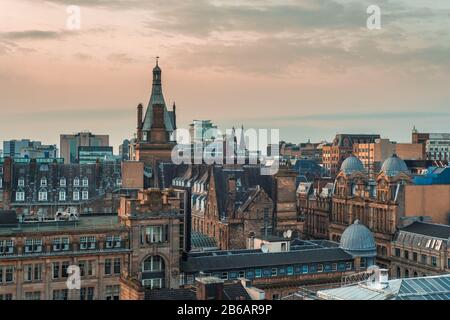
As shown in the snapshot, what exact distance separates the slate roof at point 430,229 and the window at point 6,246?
150ft

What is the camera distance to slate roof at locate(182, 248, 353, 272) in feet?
179

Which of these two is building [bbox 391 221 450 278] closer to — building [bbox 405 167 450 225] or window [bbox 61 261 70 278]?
building [bbox 405 167 450 225]

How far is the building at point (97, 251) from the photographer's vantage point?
4988 cm

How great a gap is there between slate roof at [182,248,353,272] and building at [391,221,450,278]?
13.0 m

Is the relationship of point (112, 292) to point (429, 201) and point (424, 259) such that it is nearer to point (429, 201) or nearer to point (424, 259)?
point (424, 259)

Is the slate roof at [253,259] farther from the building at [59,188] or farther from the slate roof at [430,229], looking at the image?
the building at [59,188]

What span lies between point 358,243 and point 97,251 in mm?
26499

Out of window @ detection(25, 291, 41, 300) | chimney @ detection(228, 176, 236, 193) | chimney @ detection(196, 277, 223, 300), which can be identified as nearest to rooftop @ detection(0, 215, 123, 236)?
window @ detection(25, 291, 41, 300)

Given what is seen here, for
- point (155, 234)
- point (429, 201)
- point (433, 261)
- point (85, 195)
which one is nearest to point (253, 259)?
point (155, 234)

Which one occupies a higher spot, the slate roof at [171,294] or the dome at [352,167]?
the dome at [352,167]

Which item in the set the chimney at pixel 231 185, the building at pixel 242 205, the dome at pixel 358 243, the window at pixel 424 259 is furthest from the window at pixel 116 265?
the window at pixel 424 259

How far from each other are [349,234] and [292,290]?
10.5 meters

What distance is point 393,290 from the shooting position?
31.7 metres
